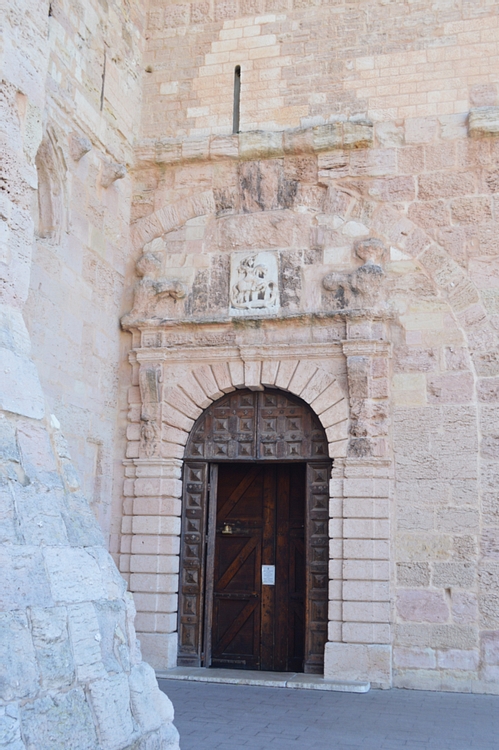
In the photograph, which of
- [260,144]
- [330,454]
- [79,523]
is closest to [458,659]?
[330,454]

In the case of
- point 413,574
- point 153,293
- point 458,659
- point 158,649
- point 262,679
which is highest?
point 153,293

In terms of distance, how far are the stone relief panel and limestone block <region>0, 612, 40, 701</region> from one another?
4.92 m

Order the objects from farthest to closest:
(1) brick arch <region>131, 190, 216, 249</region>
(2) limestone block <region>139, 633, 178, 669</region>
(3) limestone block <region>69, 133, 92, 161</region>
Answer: (1) brick arch <region>131, 190, 216, 249</region>
(2) limestone block <region>139, 633, 178, 669</region>
(3) limestone block <region>69, 133, 92, 161</region>

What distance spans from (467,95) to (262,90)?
6.47 feet

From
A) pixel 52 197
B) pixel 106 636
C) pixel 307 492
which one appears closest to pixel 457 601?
pixel 307 492

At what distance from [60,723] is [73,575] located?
0.53m

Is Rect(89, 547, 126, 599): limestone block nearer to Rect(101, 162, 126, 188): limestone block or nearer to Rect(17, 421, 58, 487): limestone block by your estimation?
Rect(17, 421, 58, 487): limestone block

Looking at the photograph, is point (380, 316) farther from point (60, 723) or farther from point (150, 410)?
point (60, 723)

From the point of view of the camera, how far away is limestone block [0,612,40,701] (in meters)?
2.40

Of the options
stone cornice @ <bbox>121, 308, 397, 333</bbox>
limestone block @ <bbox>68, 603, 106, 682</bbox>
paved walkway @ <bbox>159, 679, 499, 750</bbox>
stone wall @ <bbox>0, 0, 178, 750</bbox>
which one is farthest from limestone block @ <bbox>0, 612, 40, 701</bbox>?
stone cornice @ <bbox>121, 308, 397, 333</bbox>

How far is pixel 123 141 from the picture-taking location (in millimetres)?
7645

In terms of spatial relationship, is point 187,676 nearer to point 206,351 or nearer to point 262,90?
point 206,351

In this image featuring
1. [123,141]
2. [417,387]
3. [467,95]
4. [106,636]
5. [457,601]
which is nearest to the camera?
[106,636]

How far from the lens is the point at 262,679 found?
6430 millimetres
